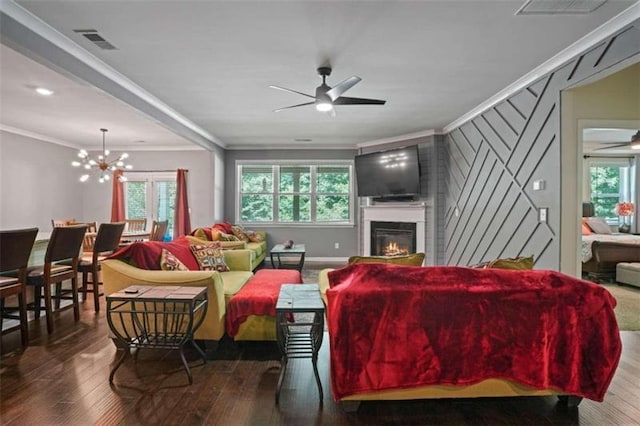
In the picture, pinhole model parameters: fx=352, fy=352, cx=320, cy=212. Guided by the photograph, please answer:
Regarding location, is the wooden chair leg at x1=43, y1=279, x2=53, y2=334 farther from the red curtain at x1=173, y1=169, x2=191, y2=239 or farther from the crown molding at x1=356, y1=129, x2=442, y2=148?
the crown molding at x1=356, y1=129, x2=442, y2=148

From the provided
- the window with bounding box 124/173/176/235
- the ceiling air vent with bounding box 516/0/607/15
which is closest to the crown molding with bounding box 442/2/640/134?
the ceiling air vent with bounding box 516/0/607/15

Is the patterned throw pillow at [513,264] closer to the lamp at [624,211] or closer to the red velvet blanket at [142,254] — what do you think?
the red velvet blanket at [142,254]

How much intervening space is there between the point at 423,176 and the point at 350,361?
4.91 meters

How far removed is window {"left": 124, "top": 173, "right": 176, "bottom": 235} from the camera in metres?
Answer: 7.66

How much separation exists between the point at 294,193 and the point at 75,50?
5.14 meters

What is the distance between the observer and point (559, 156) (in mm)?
3244

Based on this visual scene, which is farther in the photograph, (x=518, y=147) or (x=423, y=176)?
(x=423, y=176)

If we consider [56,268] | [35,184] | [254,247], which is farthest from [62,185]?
[56,268]

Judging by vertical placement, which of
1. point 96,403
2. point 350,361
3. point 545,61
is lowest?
point 96,403

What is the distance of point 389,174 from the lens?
21.7 ft

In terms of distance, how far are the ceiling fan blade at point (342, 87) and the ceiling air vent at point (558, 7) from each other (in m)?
1.28

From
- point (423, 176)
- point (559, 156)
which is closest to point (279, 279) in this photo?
point (559, 156)

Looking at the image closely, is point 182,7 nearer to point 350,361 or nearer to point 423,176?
point 350,361

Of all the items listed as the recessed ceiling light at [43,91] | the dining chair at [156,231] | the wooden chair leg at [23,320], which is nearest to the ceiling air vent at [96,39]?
the recessed ceiling light at [43,91]
